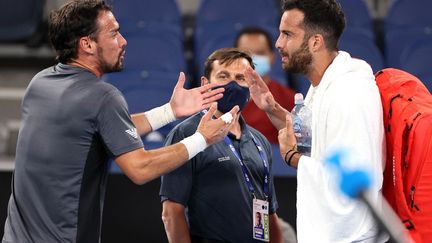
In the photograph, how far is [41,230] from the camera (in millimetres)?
3324

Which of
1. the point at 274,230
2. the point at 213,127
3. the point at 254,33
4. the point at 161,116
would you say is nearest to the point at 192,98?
the point at 161,116

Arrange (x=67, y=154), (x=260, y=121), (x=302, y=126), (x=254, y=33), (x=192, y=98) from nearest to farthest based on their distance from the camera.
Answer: (x=67, y=154) → (x=302, y=126) → (x=192, y=98) → (x=260, y=121) → (x=254, y=33)

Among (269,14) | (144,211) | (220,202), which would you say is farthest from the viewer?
(269,14)

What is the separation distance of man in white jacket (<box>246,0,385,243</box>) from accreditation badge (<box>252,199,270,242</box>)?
40 cm

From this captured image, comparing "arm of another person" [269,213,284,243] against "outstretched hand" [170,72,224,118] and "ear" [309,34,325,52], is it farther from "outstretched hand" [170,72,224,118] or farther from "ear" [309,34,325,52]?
Answer: "ear" [309,34,325,52]

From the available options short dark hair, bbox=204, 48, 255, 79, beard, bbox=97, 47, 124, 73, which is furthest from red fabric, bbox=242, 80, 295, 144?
beard, bbox=97, 47, 124, 73

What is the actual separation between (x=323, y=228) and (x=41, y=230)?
1092mm

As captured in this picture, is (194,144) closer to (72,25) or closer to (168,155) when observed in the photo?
(168,155)

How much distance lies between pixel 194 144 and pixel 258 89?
2.09 ft

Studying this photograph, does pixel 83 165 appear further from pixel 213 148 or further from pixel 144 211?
pixel 144 211

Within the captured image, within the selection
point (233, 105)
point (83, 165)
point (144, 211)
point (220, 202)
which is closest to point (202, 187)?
point (220, 202)

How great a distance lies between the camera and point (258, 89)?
3953mm

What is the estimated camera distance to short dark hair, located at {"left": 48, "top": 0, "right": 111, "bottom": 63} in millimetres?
3447

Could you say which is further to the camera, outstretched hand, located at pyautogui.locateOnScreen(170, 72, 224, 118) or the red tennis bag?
outstretched hand, located at pyautogui.locateOnScreen(170, 72, 224, 118)
